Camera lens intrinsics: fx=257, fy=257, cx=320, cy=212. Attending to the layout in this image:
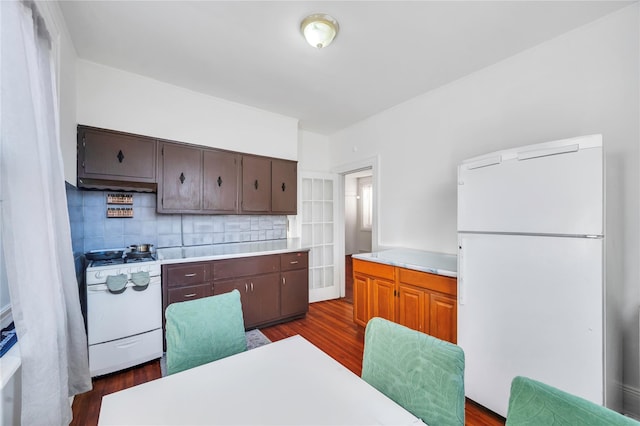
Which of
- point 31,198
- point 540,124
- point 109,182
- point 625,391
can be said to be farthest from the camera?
point 109,182

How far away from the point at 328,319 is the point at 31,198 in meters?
3.06

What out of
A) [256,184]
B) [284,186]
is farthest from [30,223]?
[284,186]

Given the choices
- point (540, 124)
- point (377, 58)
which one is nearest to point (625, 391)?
point (540, 124)

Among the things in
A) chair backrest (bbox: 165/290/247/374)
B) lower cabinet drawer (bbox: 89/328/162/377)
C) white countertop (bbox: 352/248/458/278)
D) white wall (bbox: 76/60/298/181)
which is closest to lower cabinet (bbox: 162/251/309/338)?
lower cabinet drawer (bbox: 89/328/162/377)

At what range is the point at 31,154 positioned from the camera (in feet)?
3.74

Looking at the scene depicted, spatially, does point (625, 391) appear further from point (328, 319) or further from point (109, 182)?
point (109, 182)

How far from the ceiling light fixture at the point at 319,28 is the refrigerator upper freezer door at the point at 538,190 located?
1.38 metres

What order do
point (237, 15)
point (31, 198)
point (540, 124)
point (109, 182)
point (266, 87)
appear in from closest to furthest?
point (31, 198) → point (237, 15) → point (540, 124) → point (109, 182) → point (266, 87)

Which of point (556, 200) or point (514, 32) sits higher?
point (514, 32)

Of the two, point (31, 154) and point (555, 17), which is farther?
point (555, 17)

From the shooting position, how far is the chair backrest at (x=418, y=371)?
2.89 ft

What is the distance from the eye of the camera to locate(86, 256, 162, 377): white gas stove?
6.90 ft

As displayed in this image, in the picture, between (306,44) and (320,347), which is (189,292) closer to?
(320,347)

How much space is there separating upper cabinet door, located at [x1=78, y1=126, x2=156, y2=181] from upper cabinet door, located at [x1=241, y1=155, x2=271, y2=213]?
999 mm
